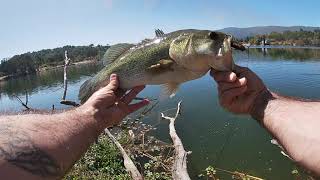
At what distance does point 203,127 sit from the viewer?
2216cm

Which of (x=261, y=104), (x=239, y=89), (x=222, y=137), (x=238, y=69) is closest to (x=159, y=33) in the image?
(x=238, y=69)

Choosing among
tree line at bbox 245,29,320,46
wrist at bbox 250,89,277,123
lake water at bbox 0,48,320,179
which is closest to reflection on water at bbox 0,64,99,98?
lake water at bbox 0,48,320,179

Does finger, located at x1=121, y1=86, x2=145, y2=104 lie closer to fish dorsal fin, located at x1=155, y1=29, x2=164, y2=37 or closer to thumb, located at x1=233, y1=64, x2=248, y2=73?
fish dorsal fin, located at x1=155, y1=29, x2=164, y2=37

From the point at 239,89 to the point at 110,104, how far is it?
1335mm

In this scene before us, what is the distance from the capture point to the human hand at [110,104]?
377 cm

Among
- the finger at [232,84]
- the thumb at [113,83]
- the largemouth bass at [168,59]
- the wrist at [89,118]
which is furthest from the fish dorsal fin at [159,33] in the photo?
Result: the wrist at [89,118]

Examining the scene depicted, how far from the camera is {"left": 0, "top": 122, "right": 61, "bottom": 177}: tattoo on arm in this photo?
7.93 feet

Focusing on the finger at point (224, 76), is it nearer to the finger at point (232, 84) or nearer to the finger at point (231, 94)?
the finger at point (232, 84)

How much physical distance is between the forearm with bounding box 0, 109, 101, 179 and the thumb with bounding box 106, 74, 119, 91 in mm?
749

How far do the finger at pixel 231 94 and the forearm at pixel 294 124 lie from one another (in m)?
0.22

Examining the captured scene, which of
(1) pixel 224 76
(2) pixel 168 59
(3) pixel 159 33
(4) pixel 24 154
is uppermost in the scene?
(3) pixel 159 33

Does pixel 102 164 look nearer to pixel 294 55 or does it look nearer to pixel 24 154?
pixel 24 154

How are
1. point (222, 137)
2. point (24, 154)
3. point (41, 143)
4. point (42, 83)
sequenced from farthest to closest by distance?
point (42, 83) → point (222, 137) → point (41, 143) → point (24, 154)

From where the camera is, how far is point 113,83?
13.3 feet
